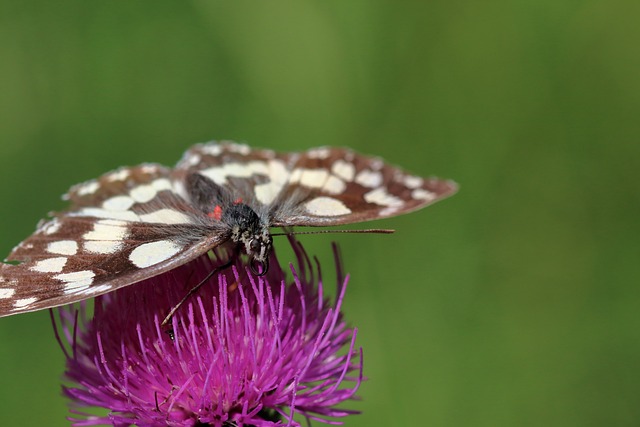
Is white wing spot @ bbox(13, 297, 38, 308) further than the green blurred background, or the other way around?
the green blurred background

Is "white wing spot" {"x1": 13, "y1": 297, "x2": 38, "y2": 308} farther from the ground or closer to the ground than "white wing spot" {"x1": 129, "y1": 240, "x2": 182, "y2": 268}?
closer to the ground

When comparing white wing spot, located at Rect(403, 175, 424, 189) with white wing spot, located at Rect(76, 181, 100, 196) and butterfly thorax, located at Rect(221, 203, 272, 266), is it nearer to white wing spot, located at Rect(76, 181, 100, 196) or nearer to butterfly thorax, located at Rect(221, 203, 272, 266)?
butterfly thorax, located at Rect(221, 203, 272, 266)

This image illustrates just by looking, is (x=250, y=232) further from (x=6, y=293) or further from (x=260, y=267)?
(x=6, y=293)

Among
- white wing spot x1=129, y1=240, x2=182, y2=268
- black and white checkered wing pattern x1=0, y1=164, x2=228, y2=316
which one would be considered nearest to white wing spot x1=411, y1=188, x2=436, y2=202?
black and white checkered wing pattern x1=0, y1=164, x2=228, y2=316

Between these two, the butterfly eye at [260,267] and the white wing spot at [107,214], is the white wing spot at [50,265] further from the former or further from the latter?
the butterfly eye at [260,267]

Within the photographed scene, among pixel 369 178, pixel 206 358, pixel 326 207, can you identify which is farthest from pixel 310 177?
pixel 206 358

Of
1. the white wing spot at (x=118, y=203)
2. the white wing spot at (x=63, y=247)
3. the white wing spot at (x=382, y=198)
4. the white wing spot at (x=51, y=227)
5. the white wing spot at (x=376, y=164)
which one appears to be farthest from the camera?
the white wing spot at (x=376, y=164)

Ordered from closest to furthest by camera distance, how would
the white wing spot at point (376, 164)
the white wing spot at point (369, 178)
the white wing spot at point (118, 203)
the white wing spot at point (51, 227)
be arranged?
the white wing spot at point (51, 227), the white wing spot at point (118, 203), the white wing spot at point (369, 178), the white wing spot at point (376, 164)

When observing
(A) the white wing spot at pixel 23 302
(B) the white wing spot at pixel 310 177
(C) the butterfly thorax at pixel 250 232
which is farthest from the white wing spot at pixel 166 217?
(A) the white wing spot at pixel 23 302
